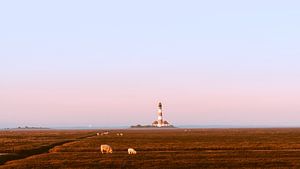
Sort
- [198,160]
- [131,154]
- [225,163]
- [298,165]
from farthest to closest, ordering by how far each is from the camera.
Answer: [131,154]
[198,160]
[225,163]
[298,165]

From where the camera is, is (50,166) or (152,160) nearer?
(50,166)

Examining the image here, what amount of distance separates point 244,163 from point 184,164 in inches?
180

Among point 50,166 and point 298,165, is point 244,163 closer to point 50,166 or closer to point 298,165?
point 298,165

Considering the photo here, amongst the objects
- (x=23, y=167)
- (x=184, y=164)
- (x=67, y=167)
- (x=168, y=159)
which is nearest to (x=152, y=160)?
(x=168, y=159)

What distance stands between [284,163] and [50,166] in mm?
17700

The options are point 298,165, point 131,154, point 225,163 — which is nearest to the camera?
point 298,165

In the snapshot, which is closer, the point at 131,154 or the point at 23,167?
the point at 23,167

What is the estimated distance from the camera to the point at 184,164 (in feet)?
126

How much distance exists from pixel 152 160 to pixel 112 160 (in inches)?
136

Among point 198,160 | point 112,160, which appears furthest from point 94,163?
point 198,160

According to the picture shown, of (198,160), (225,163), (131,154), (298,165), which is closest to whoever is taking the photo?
(298,165)

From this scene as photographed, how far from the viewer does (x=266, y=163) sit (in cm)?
3856

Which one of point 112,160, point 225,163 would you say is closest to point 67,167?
Answer: point 112,160

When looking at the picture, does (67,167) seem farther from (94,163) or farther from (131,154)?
(131,154)
